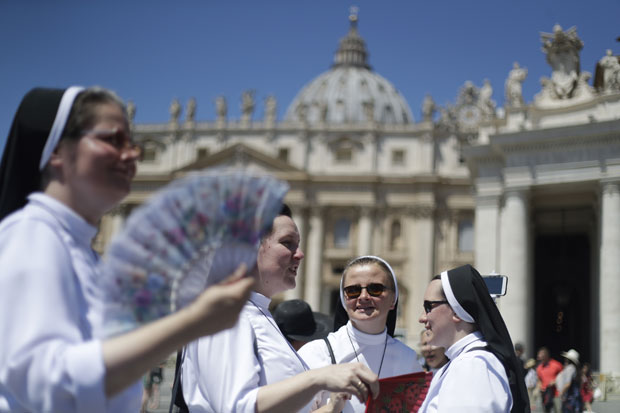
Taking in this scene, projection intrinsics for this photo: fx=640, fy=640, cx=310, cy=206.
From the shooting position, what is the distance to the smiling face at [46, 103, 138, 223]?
170 cm

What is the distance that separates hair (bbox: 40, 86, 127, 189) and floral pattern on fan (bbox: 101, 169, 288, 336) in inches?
13.8

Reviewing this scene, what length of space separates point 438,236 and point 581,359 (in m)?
19.5

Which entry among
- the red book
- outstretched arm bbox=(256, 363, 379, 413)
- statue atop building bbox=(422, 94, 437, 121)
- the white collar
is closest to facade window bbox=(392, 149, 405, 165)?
statue atop building bbox=(422, 94, 437, 121)

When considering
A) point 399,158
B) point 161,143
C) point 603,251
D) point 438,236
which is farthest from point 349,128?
point 603,251

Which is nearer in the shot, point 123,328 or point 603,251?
point 123,328

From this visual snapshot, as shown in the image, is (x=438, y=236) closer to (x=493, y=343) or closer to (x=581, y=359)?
(x=581, y=359)

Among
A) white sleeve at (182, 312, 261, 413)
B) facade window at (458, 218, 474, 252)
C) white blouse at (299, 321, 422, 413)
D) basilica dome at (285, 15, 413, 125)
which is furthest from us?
basilica dome at (285, 15, 413, 125)

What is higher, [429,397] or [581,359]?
[429,397]

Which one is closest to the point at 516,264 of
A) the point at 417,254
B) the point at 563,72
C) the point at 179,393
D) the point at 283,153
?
the point at 563,72

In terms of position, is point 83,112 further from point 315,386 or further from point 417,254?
point 417,254

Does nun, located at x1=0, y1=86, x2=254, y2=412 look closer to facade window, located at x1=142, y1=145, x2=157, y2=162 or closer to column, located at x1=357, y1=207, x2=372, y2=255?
column, located at x1=357, y1=207, x2=372, y2=255

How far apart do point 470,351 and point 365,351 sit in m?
0.69

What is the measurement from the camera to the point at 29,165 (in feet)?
6.09

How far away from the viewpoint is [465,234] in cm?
4297
